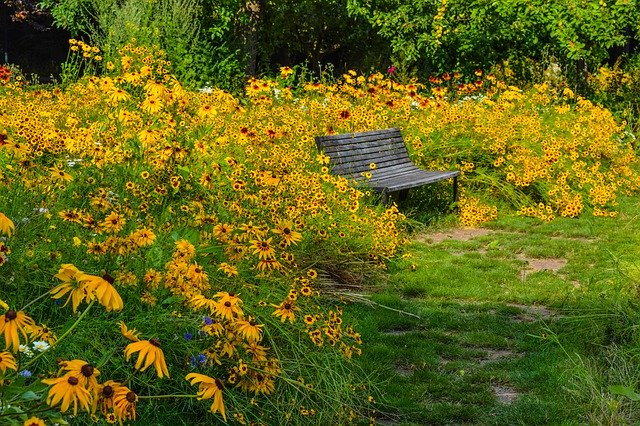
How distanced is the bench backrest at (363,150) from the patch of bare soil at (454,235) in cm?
71

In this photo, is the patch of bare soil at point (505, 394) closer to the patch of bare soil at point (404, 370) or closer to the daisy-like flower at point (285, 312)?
the patch of bare soil at point (404, 370)

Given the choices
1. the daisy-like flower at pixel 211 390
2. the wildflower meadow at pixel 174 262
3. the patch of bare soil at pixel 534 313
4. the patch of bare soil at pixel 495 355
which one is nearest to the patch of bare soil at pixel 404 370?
the wildflower meadow at pixel 174 262

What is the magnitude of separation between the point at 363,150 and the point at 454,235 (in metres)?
1.05

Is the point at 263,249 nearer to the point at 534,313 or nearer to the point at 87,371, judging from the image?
the point at 87,371

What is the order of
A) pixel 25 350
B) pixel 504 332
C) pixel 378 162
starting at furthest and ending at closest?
1. pixel 378 162
2. pixel 504 332
3. pixel 25 350

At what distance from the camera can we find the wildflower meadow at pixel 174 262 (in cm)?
274

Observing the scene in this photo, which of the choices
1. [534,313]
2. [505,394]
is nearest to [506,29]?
[534,313]

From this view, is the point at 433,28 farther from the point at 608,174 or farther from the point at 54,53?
the point at 54,53

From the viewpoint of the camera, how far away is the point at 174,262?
3625 millimetres

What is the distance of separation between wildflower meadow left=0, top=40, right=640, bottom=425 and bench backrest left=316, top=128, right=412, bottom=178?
0.62 feet

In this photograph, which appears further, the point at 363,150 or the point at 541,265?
the point at 363,150

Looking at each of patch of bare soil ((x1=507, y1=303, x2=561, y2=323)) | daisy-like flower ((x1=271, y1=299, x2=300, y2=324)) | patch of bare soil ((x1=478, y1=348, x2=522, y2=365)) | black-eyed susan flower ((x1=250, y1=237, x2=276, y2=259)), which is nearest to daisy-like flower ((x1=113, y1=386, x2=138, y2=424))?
daisy-like flower ((x1=271, y1=299, x2=300, y2=324))

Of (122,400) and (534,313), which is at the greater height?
(122,400)

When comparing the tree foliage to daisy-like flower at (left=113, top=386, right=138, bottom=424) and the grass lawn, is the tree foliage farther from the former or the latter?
daisy-like flower at (left=113, top=386, right=138, bottom=424)
